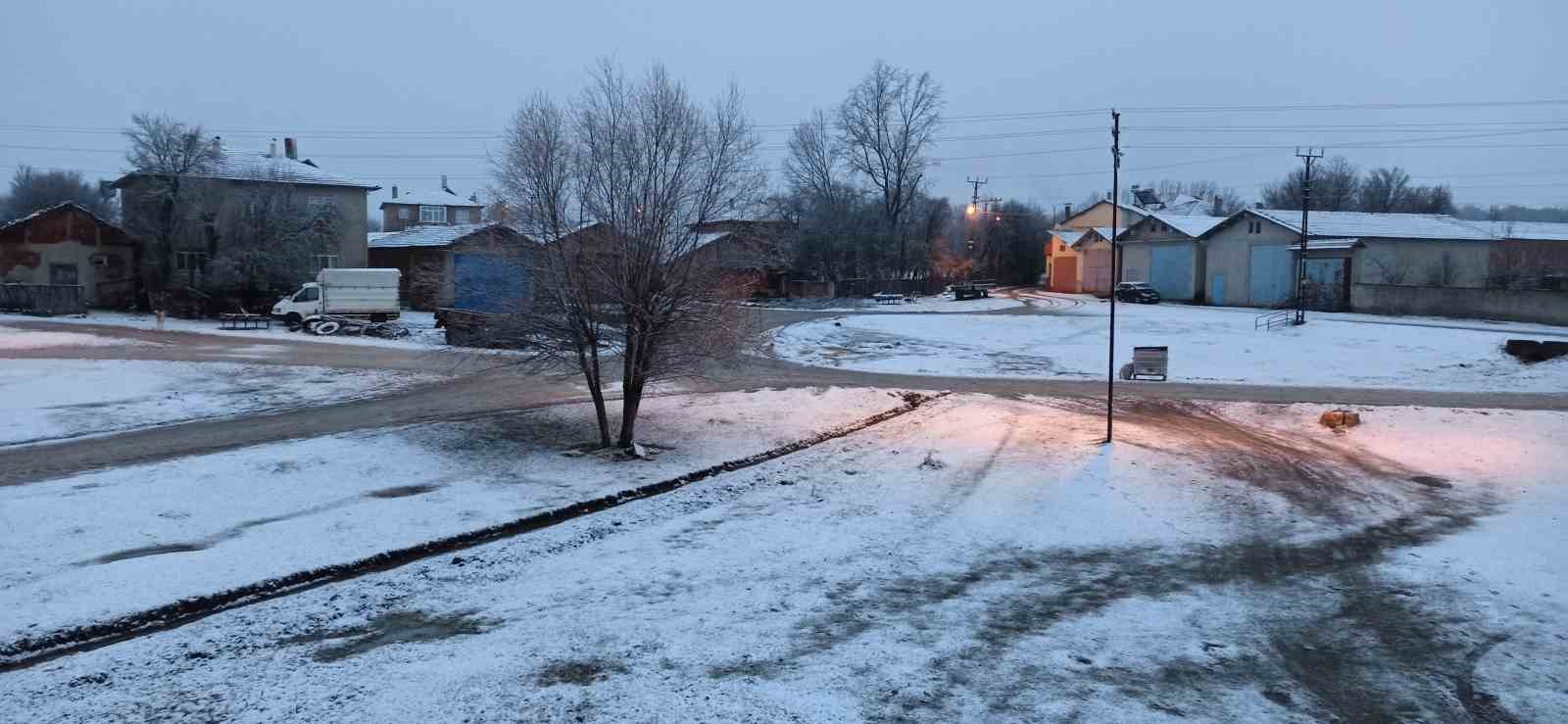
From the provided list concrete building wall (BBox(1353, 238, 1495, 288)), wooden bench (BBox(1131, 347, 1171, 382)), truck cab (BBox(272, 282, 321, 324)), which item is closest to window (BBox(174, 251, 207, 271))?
truck cab (BBox(272, 282, 321, 324))

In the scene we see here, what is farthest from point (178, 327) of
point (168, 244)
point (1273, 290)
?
point (1273, 290)

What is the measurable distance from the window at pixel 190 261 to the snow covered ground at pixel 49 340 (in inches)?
494

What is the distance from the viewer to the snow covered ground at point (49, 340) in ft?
92.4

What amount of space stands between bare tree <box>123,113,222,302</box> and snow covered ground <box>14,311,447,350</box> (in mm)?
2586

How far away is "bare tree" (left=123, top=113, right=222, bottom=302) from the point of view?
140 feet

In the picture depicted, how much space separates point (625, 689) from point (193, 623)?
13.5 ft

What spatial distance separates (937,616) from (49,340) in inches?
1280

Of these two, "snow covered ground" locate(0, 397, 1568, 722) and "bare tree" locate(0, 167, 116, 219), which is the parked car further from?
"bare tree" locate(0, 167, 116, 219)

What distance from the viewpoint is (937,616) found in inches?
323

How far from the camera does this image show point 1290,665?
7211mm

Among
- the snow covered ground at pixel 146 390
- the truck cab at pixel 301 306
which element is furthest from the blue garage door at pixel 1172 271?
the snow covered ground at pixel 146 390

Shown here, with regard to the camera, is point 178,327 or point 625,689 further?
point 178,327

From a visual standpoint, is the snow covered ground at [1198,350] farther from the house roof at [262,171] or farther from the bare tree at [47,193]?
the bare tree at [47,193]

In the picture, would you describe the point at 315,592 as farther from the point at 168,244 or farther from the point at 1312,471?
the point at 168,244
